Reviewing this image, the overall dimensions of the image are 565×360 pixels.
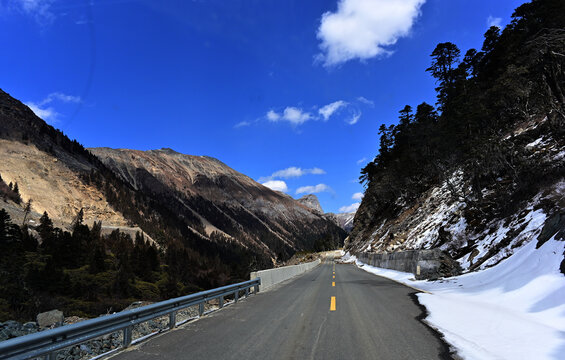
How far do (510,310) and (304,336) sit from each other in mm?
5114

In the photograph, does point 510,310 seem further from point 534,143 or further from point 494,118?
point 494,118

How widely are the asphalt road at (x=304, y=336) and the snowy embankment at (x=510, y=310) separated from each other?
594 mm

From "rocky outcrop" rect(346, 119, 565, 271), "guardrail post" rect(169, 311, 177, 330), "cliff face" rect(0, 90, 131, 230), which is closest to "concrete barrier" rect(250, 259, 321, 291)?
"guardrail post" rect(169, 311, 177, 330)

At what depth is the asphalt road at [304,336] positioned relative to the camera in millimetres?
5035

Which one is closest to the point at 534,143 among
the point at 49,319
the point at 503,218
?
the point at 503,218

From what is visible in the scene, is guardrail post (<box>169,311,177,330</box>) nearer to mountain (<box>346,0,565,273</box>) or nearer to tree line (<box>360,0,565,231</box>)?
mountain (<box>346,0,565,273</box>)

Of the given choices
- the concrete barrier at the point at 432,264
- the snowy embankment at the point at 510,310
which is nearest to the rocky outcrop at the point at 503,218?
the concrete barrier at the point at 432,264

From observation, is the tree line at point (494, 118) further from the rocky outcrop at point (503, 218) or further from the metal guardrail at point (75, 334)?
the metal guardrail at point (75, 334)

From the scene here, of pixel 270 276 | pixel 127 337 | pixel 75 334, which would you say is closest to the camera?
pixel 75 334

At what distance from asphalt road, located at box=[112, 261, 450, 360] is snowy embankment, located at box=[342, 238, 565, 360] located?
594 mm

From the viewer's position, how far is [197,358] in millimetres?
4969

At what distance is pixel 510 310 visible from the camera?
725 centimetres

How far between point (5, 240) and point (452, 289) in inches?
3167

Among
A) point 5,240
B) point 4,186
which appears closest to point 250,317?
point 5,240
